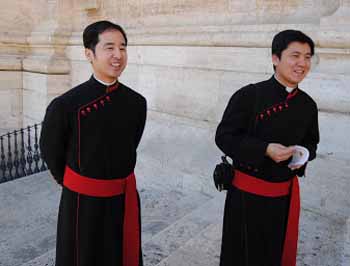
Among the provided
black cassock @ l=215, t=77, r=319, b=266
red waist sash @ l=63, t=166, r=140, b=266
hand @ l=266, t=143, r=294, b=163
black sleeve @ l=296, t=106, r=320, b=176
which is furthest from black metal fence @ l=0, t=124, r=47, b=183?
hand @ l=266, t=143, r=294, b=163

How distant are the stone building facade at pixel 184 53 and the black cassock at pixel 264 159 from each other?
1713 mm

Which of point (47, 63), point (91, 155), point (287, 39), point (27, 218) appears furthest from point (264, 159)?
point (47, 63)

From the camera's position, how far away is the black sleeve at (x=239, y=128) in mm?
2219

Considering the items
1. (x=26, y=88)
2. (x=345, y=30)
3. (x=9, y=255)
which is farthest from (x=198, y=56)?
(x=26, y=88)

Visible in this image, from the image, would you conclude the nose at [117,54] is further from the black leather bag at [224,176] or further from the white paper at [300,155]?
the white paper at [300,155]

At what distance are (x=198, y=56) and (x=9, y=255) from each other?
337 centimetres

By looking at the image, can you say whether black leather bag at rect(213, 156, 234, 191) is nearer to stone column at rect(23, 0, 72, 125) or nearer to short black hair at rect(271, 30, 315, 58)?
short black hair at rect(271, 30, 315, 58)

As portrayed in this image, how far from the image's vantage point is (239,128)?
231 centimetres

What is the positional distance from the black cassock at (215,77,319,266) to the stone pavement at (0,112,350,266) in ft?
2.65

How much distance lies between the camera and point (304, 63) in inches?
85.3

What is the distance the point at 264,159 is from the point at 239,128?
229mm

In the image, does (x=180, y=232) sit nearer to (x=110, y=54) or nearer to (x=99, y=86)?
(x=99, y=86)

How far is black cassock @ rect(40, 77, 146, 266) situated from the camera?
2270 millimetres

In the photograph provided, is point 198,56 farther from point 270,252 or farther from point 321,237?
point 270,252
